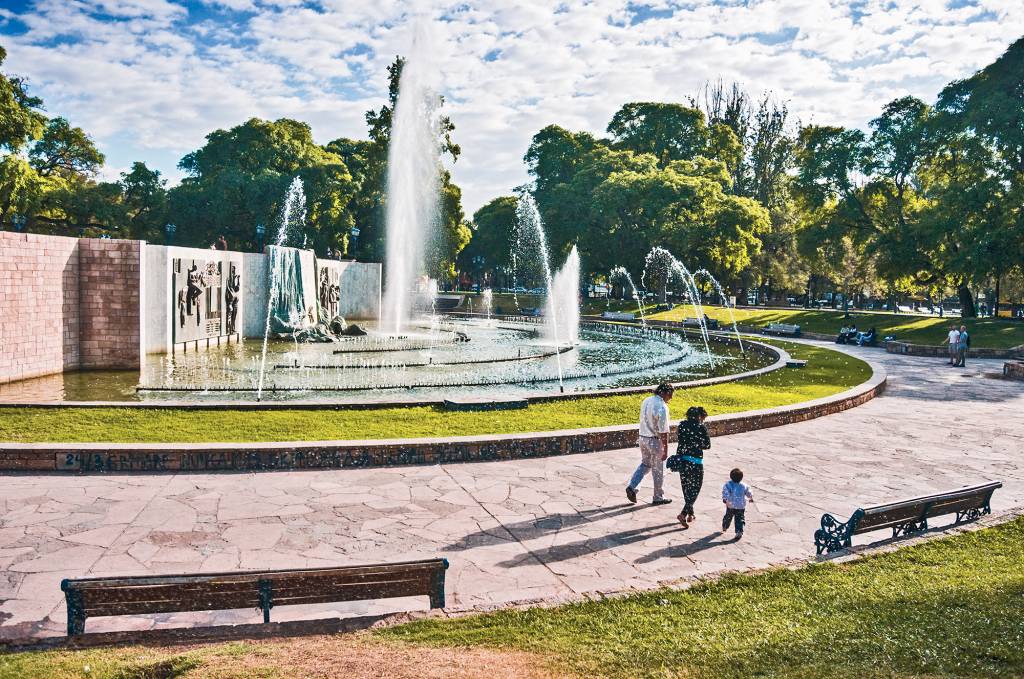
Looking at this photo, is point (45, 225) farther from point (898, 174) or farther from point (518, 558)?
point (898, 174)

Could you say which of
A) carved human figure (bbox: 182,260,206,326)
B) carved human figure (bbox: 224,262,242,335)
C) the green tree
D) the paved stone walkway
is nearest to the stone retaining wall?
the paved stone walkway

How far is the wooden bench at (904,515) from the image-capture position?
22.3ft

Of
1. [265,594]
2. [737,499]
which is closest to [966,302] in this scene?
[737,499]

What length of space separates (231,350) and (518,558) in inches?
725

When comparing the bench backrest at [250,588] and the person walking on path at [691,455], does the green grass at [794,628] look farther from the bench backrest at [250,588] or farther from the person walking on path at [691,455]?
the person walking on path at [691,455]

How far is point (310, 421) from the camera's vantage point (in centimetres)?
1139

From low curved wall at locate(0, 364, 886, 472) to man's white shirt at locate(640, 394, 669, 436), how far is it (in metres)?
2.51

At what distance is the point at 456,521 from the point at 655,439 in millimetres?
2400

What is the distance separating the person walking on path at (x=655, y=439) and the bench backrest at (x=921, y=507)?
2121mm

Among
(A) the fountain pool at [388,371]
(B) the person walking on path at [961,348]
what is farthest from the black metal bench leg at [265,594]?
(B) the person walking on path at [961,348]

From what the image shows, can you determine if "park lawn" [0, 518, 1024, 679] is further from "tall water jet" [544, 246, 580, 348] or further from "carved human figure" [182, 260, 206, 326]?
"tall water jet" [544, 246, 580, 348]

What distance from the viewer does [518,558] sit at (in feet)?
21.6

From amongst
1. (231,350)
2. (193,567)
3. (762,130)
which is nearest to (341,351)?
(231,350)

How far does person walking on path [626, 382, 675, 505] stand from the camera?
7.99 meters
